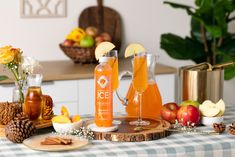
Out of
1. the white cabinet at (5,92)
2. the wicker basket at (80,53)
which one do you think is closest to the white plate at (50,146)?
the white cabinet at (5,92)

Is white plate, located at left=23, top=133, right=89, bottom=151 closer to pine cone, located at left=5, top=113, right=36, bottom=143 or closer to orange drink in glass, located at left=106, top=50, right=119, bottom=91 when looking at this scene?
pine cone, located at left=5, top=113, right=36, bottom=143

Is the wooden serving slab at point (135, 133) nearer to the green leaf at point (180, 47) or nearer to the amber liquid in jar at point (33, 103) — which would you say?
the amber liquid in jar at point (33, 103)

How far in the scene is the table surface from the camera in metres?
2.18

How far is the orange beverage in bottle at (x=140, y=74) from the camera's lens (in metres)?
2.52

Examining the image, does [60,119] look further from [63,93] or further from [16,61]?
[63,93]

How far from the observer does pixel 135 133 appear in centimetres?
→ 237

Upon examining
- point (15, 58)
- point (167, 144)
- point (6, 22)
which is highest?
point (6, 22)

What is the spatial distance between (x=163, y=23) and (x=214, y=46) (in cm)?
41

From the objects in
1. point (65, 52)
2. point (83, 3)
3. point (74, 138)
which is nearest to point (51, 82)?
point (65, 52)

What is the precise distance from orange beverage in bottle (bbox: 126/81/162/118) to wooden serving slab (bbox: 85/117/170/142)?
115 millimetres

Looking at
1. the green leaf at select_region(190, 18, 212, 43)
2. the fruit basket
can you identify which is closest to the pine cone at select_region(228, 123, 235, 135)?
the fruit basket

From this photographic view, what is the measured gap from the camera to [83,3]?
4438mm

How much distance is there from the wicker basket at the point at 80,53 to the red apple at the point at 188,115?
1.65m

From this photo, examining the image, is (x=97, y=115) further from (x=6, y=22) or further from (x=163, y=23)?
(x=163, y=23)
